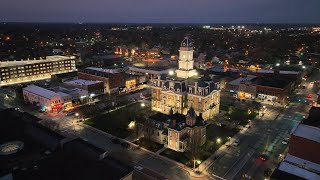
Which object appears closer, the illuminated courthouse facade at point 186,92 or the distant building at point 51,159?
the distant building at point 51,159

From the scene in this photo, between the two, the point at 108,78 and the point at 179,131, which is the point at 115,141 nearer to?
the point at 179,131

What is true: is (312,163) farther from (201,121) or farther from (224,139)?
(201,121)

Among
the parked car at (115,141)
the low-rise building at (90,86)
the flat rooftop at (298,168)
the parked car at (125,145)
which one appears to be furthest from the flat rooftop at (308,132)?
the low-rise building at (90,86)

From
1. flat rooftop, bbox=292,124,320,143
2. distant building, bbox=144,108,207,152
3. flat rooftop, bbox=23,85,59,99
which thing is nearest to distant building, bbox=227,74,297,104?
flat rooftop, bbox=292,124,320,143

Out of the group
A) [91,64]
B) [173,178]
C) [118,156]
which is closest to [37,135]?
[118,156]

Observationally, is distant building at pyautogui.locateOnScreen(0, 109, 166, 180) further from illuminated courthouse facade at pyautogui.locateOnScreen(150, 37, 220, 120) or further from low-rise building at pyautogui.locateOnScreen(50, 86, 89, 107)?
low-rise building at pyautogui.locateOnScreen(50, 86, 89, 107)

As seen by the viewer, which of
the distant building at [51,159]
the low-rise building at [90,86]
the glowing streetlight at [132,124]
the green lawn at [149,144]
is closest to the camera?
the distant building at [51,159]

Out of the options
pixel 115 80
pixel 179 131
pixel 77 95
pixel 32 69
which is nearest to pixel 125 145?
pixel 179 131

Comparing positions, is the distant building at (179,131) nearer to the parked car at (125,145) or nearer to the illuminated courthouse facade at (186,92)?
the parked car at (125,145)
